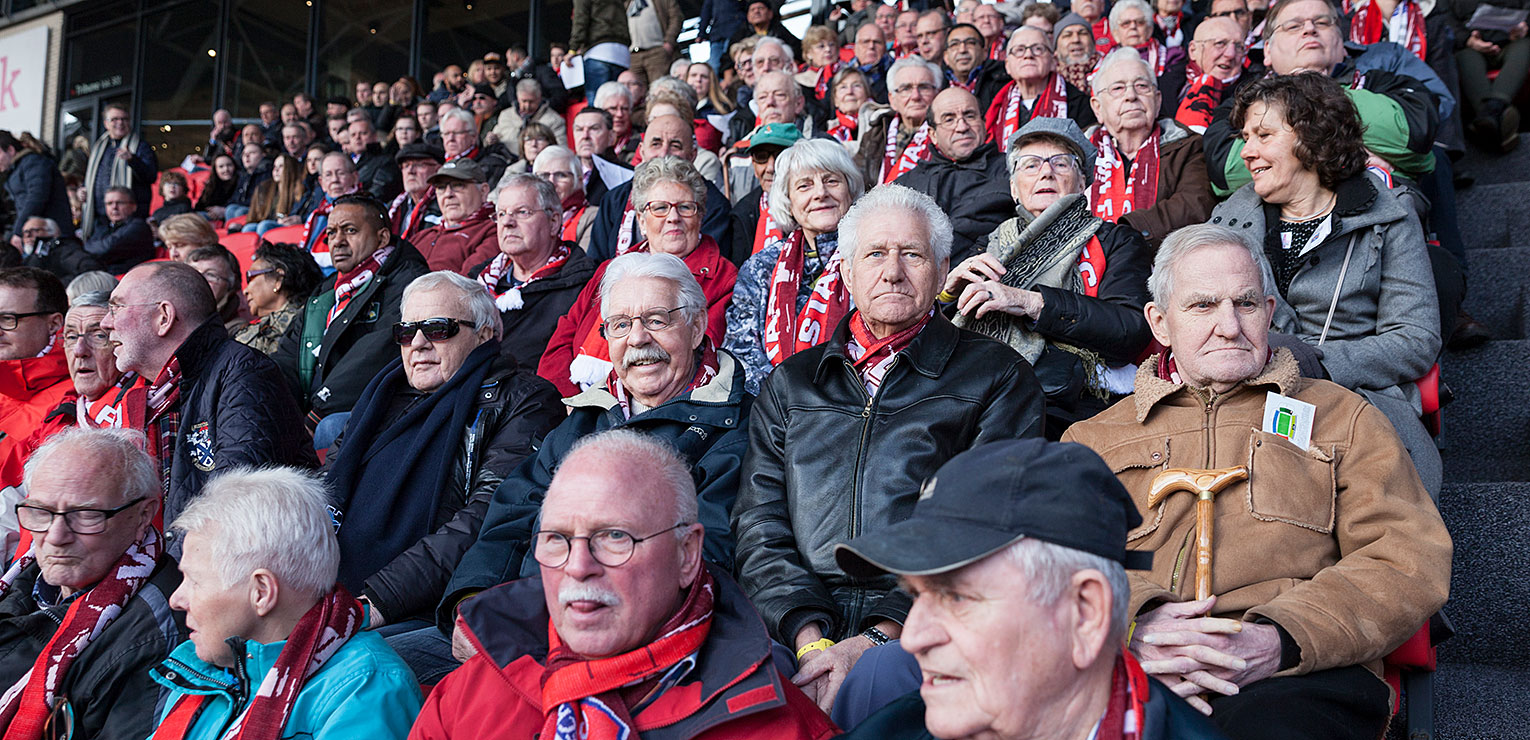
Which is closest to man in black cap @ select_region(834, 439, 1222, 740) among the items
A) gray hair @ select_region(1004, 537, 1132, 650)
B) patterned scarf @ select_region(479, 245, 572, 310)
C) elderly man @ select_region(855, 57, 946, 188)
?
gray hair @ select_region(1004, 537, 1132, 650)

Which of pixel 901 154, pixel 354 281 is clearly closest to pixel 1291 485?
pixel 901 154

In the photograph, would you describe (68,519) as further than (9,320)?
No

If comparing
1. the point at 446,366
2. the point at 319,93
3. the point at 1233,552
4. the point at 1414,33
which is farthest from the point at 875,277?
the point at 319,93

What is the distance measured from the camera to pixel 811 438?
102 inches

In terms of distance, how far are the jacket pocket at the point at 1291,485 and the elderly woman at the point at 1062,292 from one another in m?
0.83

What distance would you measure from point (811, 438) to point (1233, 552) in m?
0.92

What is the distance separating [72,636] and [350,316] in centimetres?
244

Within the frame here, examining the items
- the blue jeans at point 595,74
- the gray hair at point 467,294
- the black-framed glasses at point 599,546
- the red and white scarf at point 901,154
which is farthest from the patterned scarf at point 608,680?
the blue jeans at point 595,74

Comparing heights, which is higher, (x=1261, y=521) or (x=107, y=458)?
(x=1261, y=521)

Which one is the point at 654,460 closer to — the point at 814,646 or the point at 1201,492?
the point at 814,646

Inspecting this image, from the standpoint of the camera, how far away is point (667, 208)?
14.6 ft

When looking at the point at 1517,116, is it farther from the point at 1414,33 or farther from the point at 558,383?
the point at 558,383

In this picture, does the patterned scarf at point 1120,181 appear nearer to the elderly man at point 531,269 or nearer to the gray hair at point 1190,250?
the gray hair at point 1190,250

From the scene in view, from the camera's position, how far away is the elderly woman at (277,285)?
5.57 m
